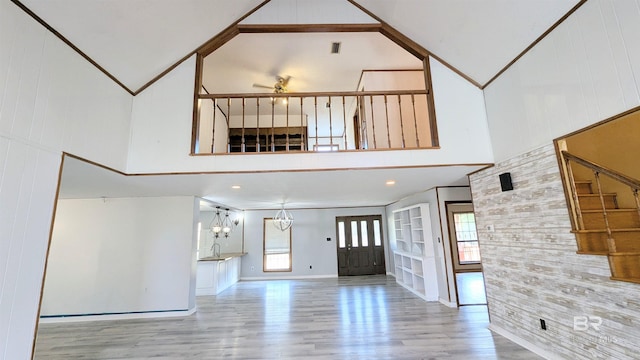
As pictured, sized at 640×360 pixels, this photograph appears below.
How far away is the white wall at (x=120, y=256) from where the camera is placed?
5289 millimetres

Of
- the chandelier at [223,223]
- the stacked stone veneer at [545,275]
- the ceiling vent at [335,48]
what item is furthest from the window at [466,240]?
the chandelier at [223,223]

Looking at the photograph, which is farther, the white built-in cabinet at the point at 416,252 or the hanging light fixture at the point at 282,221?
the hanging light fixture at the point at 282,221

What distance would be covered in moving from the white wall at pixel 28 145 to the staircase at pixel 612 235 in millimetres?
5077

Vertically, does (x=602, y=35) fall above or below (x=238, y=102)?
below

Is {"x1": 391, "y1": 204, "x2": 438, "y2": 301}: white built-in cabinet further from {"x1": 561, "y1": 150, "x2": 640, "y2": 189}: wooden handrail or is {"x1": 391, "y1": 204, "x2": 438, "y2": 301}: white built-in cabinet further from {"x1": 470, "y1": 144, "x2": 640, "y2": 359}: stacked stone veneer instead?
{"x1": 561, "y1": 150, "x2": 640, "y2": 189}: wooden handrail

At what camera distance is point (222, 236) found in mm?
8938

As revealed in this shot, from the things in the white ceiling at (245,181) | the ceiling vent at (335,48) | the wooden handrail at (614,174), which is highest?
the ceiling vent at (335,48)

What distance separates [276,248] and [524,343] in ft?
23.7

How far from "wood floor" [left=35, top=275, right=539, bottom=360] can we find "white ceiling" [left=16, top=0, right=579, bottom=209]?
2.31 metres

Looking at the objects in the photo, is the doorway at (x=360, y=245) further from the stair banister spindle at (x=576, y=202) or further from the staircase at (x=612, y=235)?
the stair banister spindle at (x=576, y=202)

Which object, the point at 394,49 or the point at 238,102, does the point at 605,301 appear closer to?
the point at 394,49

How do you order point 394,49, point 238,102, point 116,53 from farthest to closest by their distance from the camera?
point 238,102, point 394,49, point 116,53

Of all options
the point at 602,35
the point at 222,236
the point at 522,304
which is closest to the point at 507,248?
the point at 522,304

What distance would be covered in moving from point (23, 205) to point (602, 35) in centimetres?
522
